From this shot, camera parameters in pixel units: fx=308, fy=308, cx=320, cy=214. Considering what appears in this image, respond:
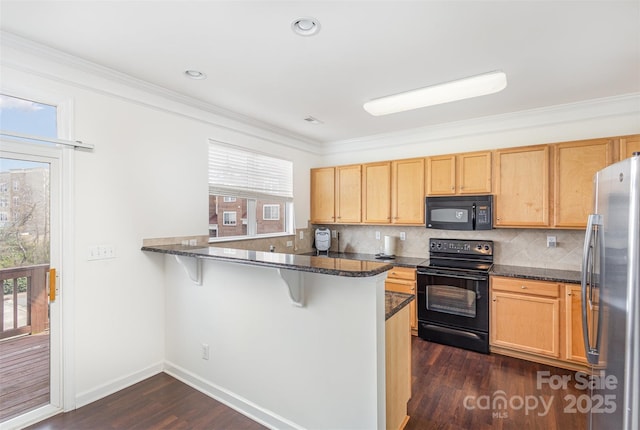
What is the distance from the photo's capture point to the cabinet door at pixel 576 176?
301 centimetres

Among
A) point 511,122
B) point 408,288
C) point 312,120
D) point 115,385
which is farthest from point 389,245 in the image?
point 115,385

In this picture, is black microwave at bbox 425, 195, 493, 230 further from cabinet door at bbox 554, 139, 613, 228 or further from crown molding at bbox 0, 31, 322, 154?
crown molding at bbox 0, 31, 322, 154

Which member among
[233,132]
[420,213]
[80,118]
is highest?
[233,132]

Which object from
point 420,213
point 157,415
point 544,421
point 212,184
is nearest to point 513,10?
point 420,213

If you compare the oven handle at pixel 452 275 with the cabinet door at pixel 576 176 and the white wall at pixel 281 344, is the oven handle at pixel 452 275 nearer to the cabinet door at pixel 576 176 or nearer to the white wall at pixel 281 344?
the cabinet door at pixel 576 176

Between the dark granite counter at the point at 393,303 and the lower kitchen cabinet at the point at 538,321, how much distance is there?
1662 millimetres

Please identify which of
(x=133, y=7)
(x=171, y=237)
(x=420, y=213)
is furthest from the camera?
(x=420, y=213)

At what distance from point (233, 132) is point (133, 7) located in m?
1.92

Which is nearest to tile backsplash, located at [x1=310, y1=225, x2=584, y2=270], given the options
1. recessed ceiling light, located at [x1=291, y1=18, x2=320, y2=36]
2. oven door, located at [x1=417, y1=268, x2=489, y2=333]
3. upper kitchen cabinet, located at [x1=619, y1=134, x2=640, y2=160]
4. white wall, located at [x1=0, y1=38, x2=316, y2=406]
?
oven door, located at [x1=417, y1=268, x2=489, y2=333]

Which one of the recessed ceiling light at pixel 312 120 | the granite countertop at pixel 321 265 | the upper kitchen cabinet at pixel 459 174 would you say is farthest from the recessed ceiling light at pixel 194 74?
the upper kitchen cabinet at pixel 459 174

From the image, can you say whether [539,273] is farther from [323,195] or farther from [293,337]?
[323,195]

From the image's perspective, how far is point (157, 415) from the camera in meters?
2.31

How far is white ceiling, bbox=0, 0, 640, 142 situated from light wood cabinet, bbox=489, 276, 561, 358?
1.93 m

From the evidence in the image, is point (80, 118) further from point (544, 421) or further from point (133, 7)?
point (544, 421)
